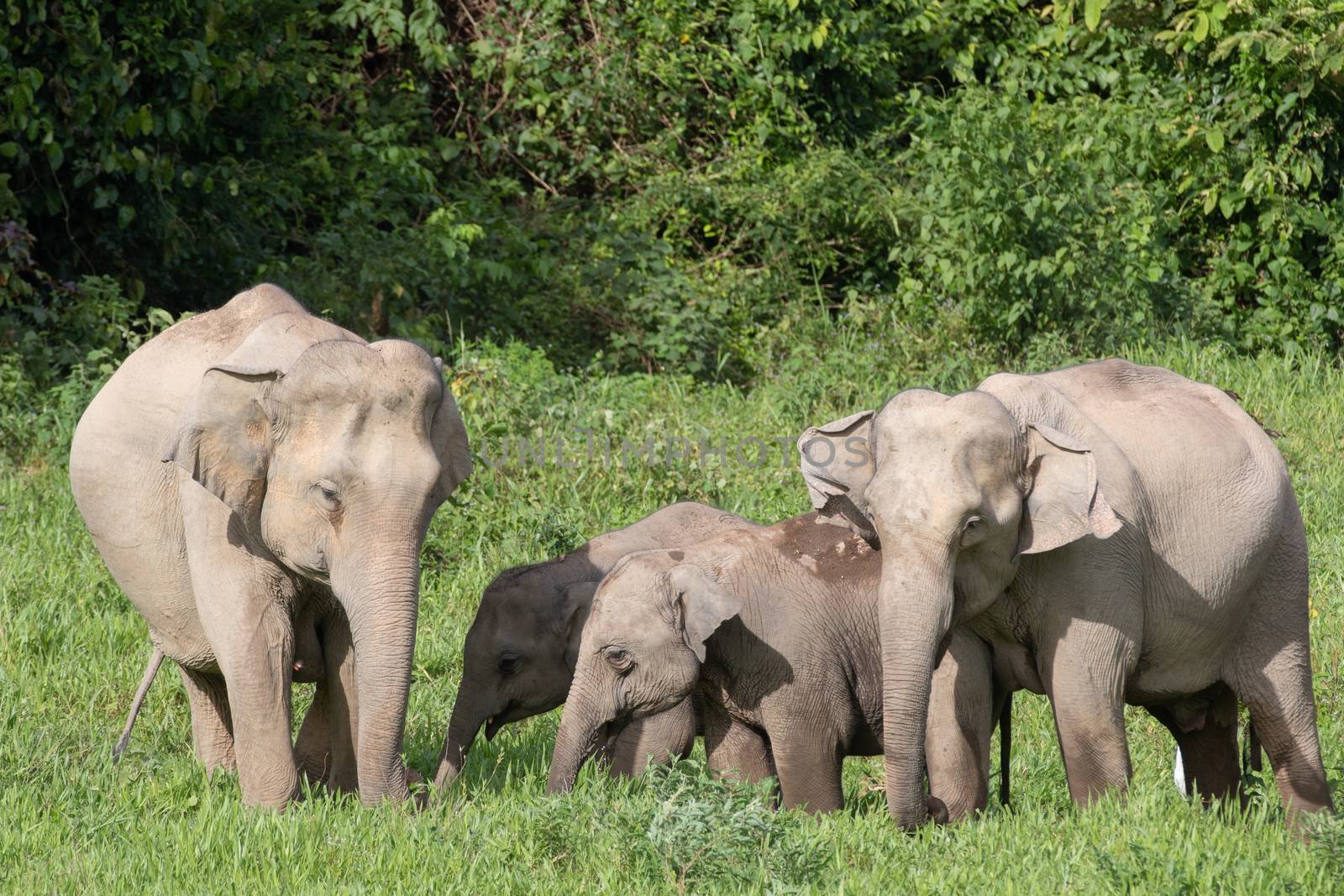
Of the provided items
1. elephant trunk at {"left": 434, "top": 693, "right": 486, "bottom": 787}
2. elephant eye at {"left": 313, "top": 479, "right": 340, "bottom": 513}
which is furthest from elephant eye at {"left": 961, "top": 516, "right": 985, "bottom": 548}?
elephant trunk at {"left": 434, "top": 693, "right": 486, "bottom": 787}

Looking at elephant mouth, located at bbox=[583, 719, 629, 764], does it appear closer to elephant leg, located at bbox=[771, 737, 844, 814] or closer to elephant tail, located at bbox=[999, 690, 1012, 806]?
elephant leg, located at bbox=[771, 737, 844, 814]

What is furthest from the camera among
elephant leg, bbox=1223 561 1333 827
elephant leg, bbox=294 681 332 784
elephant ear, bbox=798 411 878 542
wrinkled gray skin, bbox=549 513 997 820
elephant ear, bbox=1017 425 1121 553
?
elephant leg, bbox=294 681 332 784

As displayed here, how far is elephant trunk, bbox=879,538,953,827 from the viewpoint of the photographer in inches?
197

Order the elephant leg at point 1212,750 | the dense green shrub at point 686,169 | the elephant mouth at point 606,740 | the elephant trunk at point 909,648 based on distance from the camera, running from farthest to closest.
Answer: the dense green shrub at point 686,169 → the elephant leg at point 1212,750 → the elephant mouth at point 606,740 → the elephant trunk at point 909,648

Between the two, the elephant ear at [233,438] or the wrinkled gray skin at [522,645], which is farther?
the wrinkled gray skin at [522,645]

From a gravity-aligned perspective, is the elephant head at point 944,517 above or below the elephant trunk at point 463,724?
above

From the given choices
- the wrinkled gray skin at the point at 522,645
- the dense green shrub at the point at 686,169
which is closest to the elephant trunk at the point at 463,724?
the wrinkled gray skin at the point at 522,645

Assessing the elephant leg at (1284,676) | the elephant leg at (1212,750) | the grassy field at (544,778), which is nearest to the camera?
the grassy field at (544,778)

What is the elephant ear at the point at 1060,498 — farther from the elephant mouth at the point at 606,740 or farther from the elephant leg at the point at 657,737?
the elephant mouth at the point at 606,740

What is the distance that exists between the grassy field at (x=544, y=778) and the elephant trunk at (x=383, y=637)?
0.28 meters

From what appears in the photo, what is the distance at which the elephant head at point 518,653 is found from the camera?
6574 millimetres

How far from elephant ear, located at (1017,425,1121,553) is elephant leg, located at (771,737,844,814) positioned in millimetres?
1151

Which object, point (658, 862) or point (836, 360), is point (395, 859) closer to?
point (658, 862)

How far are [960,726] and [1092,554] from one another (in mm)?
710
